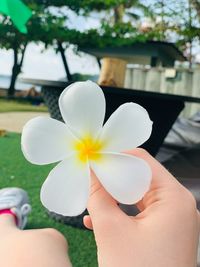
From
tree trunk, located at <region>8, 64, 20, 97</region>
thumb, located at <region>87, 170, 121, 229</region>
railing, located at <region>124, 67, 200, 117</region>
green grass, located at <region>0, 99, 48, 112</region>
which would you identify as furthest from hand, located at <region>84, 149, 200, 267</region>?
tree trunk, located at <region>8, 64, 20, 97</region>

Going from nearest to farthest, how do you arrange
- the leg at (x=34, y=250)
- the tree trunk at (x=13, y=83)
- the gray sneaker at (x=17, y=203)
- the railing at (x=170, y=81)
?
1. the leg at (x=34, y=250)
2. the gray sneaker at (x=17, y=203)
3. the railing at (x=170, y=81)
4. the tree trunk at (x=13, y=83)

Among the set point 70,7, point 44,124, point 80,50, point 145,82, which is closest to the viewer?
point 44,124

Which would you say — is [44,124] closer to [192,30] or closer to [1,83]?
[192,30]

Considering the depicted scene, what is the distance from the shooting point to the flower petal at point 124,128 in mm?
193

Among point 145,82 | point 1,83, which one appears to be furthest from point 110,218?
point 1,83

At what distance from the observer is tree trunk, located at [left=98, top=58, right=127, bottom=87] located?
1.26 m

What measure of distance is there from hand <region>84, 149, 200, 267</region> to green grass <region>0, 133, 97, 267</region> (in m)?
0.23

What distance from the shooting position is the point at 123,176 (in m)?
0.19

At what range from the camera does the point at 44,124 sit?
7.5 inches

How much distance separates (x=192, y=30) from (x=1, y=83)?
16.8 feet

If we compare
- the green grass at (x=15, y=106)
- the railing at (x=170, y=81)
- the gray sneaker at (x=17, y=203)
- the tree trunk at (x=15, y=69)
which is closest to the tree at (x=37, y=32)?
the tree trunk at (x=15, y=69)

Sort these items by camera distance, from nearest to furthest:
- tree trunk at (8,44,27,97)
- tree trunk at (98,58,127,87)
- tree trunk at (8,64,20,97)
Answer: tree trunk at (98,58,127,87) < tree trunk at (8,44,27,97) < tree trunk at (8,64,20,97)

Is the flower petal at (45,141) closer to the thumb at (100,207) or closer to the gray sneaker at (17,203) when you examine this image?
the thumb at (100,207)

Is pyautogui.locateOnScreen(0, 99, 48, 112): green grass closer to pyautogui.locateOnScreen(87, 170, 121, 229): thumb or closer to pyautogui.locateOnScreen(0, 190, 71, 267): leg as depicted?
pyautogui.locateOnScreen(0, 190, 71, 267): leg
